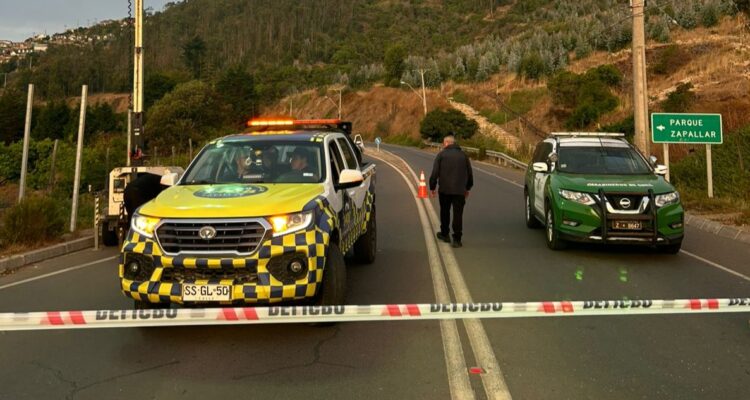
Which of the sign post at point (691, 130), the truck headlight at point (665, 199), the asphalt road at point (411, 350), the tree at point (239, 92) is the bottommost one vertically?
the asphalt road at point (411, 350)

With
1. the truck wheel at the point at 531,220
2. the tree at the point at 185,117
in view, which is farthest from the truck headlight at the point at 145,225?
the tree at the point at 185,117

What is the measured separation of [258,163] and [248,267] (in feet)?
6.18

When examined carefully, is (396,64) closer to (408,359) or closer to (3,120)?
(3,120)

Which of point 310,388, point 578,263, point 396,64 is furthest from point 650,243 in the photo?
point 396,64

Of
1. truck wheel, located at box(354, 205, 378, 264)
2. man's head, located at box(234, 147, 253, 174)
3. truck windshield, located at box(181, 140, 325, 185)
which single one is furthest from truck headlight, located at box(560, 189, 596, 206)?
man's head, located at box(234, 147, 253, 174)

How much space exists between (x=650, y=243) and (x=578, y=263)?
1.06 m

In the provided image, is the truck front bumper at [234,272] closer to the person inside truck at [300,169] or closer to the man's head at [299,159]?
the person inside truck at [300,169]

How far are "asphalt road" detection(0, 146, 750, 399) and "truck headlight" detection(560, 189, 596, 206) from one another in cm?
120

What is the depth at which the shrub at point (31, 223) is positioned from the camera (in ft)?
32.5

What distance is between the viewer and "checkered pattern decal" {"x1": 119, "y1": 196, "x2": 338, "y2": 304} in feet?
15.8

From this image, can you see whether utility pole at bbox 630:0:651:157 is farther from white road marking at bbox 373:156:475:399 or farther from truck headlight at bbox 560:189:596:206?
white road marking at bbox 373:156:475:399

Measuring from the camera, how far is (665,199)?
8461 mm

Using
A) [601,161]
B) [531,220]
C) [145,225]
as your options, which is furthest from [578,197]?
[145,225]

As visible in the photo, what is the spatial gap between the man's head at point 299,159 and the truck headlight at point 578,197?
4.25 meters
